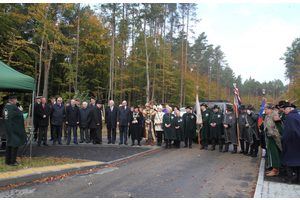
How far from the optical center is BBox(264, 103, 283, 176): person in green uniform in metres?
6.33

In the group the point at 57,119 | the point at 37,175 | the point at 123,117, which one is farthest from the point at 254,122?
the point at 57,119

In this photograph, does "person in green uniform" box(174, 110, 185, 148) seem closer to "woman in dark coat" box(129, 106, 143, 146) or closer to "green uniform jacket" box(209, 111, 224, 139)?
"green uniform jacket" box(209, 111, 224, 139)

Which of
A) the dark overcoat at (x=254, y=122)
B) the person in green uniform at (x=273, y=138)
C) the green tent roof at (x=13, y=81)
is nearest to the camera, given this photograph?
the person in green uniform at (x=273, y=138)

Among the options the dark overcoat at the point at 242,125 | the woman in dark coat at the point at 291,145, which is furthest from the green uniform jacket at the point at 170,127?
the woman in dark coat at the point at 291,145

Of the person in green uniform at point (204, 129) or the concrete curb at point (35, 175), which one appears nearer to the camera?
the concrete curb at point (35, 175)

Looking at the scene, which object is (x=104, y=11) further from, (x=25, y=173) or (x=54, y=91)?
(x=25, y=173)

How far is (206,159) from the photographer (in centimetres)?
848

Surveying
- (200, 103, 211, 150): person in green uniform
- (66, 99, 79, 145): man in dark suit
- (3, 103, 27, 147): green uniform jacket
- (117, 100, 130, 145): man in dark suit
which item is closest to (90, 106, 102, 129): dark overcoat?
(66, 99, 79, 145): man in dark suit

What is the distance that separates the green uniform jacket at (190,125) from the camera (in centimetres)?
1133

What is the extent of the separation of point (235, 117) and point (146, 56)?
832 inches

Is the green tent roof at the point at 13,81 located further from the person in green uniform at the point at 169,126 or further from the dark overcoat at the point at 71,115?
the person in green uniform at the point at 169,126

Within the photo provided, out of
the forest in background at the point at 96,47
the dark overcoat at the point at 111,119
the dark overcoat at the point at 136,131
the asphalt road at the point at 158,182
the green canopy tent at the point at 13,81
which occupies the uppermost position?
the forest in background at the point at 96,47

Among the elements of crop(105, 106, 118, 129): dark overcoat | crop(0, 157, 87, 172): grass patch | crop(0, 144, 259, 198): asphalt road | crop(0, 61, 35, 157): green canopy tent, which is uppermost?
crop(0, 61, 35, 157): green canopy tent

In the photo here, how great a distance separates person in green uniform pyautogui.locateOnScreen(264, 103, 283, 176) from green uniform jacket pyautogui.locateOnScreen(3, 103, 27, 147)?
7.52 metres
